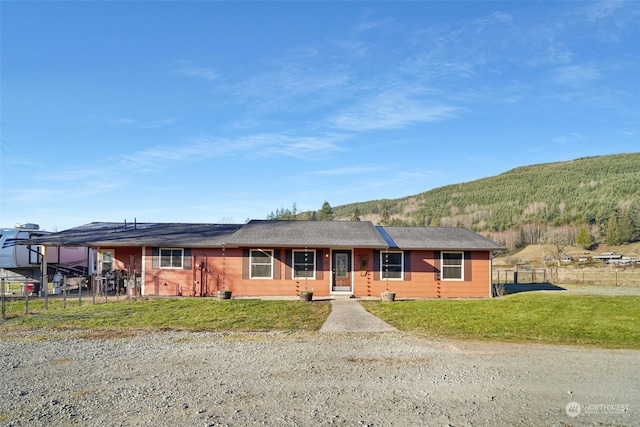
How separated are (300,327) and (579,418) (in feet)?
25.6

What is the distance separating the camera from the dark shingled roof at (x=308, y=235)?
1997 cm

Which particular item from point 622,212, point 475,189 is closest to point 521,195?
point 475,189

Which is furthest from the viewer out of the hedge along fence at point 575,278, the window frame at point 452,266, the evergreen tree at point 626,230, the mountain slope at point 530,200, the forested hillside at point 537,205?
the mountain slope at point 530,200

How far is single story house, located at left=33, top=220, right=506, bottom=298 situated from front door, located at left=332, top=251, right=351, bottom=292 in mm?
13

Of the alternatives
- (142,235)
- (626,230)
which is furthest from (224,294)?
(626,230)

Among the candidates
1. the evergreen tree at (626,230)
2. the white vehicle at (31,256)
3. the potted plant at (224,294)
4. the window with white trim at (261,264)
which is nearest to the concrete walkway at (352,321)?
the window with white trim at (261,264)

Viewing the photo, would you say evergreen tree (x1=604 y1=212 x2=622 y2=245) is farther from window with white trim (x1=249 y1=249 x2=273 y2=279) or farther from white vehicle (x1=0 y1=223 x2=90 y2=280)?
white vehicle (x1=0 y1=223 x2=90 y2=280)

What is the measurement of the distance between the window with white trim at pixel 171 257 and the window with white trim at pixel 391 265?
29.5ft

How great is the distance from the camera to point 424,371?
309 inches

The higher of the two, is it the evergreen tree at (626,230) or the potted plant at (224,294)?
the evergreen tree at (626,230)

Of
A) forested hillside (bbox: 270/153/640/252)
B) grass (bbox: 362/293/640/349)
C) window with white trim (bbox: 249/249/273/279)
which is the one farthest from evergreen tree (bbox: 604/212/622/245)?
window with white trim (bbox: 249/249/273/279)

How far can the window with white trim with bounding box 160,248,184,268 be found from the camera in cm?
2084

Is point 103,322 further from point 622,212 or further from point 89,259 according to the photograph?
point 622,212

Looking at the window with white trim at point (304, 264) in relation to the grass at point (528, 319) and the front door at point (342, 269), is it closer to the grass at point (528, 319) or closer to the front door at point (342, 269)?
the front door at point (342, 269)
